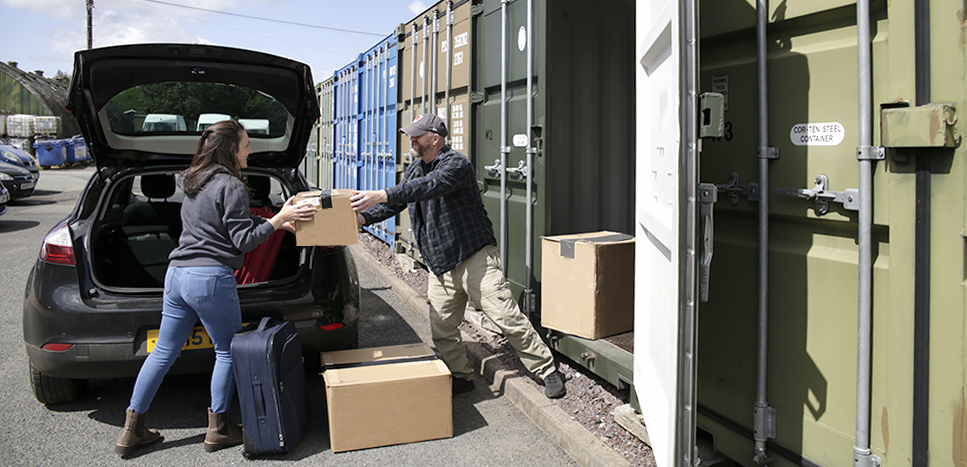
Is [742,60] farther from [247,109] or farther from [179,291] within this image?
[247,109]

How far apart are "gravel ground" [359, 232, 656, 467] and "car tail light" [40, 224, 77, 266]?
2.83 metres

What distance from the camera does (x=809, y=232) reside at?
2434mm

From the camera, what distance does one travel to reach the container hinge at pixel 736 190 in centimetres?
259

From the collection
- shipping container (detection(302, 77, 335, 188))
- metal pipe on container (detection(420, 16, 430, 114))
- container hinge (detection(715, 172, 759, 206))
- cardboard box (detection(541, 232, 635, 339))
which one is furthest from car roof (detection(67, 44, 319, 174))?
shipping container (detection(302, 77, 335, 188))

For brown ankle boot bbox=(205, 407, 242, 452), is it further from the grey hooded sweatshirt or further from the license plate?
the grey hooded sweatshirt

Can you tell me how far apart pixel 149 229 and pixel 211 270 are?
89.1 inches

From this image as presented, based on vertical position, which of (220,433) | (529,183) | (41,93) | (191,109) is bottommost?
Answer: (220,433)

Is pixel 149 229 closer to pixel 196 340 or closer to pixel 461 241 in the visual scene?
pixel 196 340

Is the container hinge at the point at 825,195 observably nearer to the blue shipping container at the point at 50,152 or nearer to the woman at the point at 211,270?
the woman at the point at 211,270

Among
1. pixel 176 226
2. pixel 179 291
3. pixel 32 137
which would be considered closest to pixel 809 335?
pixel 179 291

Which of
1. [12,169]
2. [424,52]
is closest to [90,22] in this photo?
[12,169]

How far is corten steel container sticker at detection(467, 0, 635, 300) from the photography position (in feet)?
16.1

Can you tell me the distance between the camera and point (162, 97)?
5.00 metres

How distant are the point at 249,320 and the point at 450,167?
1489 millimetres
